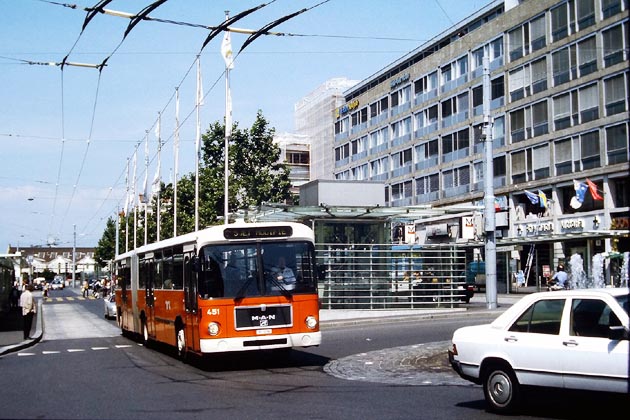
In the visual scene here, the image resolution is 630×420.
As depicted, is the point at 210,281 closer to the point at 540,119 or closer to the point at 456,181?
the point at 540,119

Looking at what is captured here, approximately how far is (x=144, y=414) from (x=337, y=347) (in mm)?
10346

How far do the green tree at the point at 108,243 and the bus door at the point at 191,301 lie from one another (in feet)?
310

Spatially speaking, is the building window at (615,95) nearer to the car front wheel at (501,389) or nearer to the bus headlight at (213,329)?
the bus headlight at (213,329)

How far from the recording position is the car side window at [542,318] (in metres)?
9.44

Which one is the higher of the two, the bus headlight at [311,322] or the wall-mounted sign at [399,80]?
the wall-mounted sign at [399,80]

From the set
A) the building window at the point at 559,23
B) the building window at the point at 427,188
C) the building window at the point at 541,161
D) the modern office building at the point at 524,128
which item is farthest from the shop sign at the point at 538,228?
the building window at the point at 427,188

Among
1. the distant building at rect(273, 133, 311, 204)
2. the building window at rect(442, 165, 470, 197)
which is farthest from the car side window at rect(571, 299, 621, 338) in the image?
the distant building at rect(273, 133, 311, 204)

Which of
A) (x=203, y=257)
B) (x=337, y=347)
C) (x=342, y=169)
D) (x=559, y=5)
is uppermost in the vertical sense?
(x=559, y=5)

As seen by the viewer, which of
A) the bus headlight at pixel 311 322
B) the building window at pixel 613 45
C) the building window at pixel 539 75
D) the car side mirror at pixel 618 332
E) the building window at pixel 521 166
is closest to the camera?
the car side mirror at pixel 618 332

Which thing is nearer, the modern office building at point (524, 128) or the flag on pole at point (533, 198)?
the modern office building at point (524, 128)

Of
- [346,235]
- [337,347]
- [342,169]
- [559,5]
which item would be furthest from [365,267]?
[342,169]

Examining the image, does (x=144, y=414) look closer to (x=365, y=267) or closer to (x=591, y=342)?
(x=591, y=342)

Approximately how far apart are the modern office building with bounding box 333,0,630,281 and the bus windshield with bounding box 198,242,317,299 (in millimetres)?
18410

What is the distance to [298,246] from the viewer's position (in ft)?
53.1
